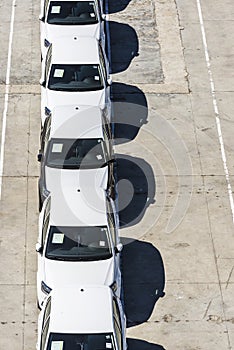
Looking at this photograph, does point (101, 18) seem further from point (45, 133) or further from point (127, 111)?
point (45, 133)

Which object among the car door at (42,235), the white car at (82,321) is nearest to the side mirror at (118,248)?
the car door at (42,235)

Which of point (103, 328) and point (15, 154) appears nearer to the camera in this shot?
point (103, 328)

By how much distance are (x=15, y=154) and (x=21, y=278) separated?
3836mm

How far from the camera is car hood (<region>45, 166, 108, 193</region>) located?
22328 mm

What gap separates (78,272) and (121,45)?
31.3 feet

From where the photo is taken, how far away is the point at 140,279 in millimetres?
21766

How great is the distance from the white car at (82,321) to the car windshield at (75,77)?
661cm

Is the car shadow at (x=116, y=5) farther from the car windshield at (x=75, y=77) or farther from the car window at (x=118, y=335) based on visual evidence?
the car window at (x=118, y=335)

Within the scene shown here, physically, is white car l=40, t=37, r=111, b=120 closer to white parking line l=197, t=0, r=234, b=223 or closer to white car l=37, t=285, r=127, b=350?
white parking line l=197, t=0, r=234, b=223

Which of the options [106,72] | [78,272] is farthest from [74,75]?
[78,272]

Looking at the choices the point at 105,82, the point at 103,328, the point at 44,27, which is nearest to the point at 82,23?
the point at 44,27

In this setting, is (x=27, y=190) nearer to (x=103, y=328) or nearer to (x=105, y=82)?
(x=105, y=82)

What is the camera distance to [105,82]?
25250 millimetres

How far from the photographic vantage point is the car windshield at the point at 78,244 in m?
20.7
